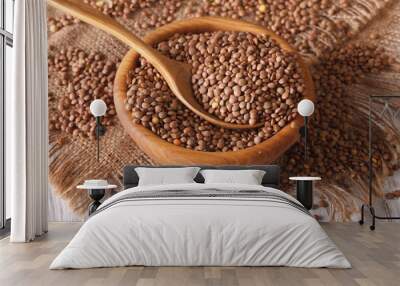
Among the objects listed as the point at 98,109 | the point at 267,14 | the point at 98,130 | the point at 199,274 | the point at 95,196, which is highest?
the point at 267,14

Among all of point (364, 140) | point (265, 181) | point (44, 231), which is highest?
point (364, 140)

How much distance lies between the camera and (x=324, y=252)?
13.2 feet

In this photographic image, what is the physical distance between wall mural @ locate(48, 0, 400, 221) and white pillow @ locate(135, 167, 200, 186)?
228 mm

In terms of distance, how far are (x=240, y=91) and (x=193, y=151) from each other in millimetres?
796

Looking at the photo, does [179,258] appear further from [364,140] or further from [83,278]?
[364,140]

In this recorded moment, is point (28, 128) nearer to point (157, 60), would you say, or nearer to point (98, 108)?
point (98, 108)

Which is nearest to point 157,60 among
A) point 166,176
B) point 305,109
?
point 166,176

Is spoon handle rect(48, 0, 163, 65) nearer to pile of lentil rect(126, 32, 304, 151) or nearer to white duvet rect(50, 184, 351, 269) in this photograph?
pile of lentil rect(126, 32, 304, 151)

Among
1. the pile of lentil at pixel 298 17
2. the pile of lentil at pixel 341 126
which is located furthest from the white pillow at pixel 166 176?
the pile of lentil at pixel 298 17

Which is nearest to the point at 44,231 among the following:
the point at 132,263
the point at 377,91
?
the point at 132,263

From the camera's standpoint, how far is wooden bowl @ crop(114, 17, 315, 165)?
6.24 metres

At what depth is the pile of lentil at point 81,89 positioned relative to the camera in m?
6.68

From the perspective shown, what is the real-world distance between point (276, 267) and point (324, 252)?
0.34 metres

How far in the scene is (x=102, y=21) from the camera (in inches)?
261
